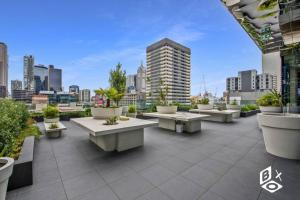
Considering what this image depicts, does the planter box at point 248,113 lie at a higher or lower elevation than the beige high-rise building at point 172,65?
lower

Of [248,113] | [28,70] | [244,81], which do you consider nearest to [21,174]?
[248,113]

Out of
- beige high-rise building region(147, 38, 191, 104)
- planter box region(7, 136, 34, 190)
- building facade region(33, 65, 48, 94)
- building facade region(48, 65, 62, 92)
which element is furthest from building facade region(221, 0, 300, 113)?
building facade region(33, 65, 48, 94)

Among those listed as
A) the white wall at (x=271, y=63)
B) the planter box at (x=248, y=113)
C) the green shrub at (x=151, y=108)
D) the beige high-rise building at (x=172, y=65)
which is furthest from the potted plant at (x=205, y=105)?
the beige high-rise building at (x=172, y=65)

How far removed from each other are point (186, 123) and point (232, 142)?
1.59 metres

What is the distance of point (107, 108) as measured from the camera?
4.02 m

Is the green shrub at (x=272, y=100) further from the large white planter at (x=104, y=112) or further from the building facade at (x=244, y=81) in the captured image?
the building facade at (x=244, y=81)

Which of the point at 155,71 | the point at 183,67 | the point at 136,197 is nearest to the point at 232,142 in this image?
the point at 136,197

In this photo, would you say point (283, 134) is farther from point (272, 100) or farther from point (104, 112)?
point (104, 112)

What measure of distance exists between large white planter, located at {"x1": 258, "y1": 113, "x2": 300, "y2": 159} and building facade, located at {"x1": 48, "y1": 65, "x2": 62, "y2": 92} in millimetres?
126571

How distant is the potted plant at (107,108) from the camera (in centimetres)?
402

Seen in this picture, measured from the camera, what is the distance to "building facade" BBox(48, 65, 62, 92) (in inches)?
4253

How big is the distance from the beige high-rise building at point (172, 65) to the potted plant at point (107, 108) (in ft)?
198

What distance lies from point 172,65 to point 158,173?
246ft

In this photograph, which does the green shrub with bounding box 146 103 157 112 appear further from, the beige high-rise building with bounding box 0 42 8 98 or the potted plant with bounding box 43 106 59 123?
the beige high-rise building with bounding box 0 42 8 98
